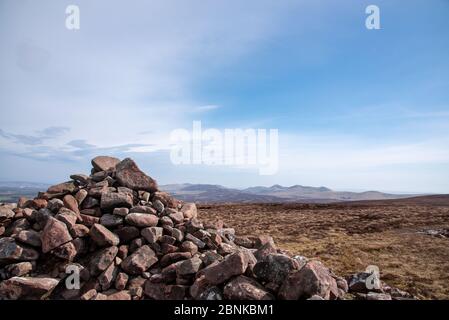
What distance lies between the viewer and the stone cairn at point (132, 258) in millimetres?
7098

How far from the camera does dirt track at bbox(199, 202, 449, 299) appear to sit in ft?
35.8

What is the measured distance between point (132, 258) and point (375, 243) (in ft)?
43.2

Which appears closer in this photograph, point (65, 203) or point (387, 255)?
point (65, 203)

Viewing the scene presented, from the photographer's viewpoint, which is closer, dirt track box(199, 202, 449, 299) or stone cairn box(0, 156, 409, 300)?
stone cairn box(0, 156, 409, 300)

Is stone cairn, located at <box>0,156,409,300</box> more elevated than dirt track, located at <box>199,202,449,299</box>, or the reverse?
stone cairn, located at <box>0,156,409,300</box>

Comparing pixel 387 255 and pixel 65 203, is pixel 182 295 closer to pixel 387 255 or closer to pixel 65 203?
pixel 65 203

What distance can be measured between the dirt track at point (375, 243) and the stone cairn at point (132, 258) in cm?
348

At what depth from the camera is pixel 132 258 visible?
838cm

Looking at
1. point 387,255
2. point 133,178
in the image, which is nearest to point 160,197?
point 133,178

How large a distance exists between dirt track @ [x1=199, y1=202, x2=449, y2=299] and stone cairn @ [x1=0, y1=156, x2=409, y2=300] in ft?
11.4

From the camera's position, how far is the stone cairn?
279 inches

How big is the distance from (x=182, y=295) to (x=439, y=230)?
17.6m

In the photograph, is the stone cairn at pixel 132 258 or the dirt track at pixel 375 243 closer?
the stone cairn at pixel 132 258
